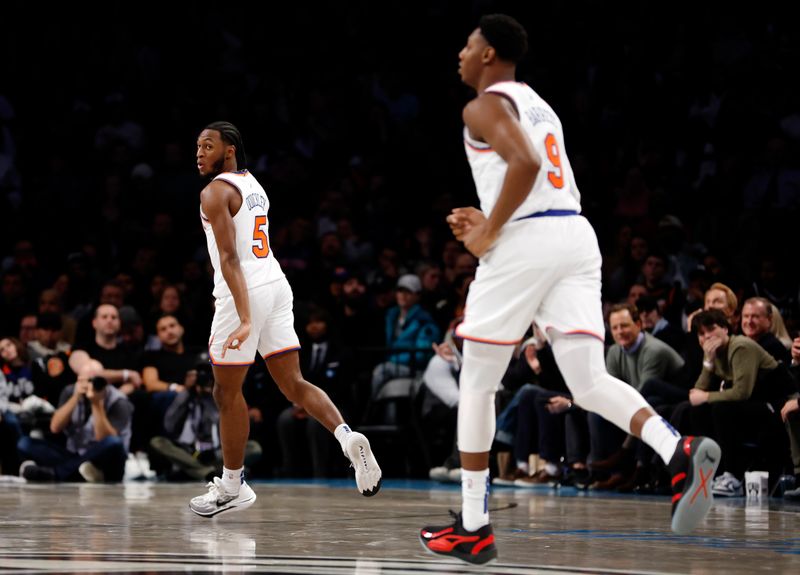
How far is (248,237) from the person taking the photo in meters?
7.08

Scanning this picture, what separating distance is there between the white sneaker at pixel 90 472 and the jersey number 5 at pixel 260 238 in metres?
5.09

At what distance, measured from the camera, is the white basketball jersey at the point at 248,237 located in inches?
276

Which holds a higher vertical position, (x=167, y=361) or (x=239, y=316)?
(x=239, y=316)

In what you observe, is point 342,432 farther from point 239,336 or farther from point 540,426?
point 540,426

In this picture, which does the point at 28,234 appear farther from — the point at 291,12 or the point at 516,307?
the point at 516,307

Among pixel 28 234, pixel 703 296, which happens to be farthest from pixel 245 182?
pixel 28 234

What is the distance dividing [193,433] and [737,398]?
195 inches

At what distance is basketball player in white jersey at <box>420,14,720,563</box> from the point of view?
484 cm

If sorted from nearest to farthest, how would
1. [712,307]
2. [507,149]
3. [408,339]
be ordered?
[507,149]
[712,307]
[408,339]

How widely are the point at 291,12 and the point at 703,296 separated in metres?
8.69

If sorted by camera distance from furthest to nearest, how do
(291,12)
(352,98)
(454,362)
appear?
1. (291,12)
2. (352,98)
3. (454,362)

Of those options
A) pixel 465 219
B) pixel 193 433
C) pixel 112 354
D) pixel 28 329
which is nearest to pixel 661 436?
pixel 465 219

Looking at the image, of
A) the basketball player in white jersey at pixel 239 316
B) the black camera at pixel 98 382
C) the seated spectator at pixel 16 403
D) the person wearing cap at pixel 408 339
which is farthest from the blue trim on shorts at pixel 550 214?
the seated spectator at pixel 16 403

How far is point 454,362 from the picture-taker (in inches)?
466
